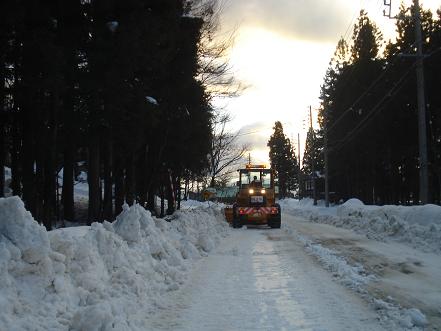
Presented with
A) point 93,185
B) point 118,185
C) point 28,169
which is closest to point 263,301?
point 28,169

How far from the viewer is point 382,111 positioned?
4434cm

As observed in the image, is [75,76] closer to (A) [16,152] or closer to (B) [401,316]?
(A) [16,152]

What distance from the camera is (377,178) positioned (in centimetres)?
5597

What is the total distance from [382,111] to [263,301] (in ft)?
129

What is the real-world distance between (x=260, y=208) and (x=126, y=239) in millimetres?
16743

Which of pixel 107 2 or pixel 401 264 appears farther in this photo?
pixel 107 2

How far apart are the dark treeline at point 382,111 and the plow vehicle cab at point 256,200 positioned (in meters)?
15.9

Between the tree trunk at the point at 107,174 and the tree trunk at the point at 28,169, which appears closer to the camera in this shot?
the tree trunk at the point at 28,169

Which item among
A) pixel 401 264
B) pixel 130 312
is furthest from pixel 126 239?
pixel 401 264

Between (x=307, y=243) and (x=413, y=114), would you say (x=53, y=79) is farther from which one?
(x=413, y=114)

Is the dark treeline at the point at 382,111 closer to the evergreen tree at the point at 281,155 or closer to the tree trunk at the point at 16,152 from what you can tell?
the tree trunk at the point at 16,152

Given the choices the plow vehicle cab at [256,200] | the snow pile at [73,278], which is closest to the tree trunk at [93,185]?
the snow pile at [73,278]

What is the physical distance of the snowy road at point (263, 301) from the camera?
6516mm

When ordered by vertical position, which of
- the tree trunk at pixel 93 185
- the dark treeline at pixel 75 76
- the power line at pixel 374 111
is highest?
the power line at pixel 374 111
